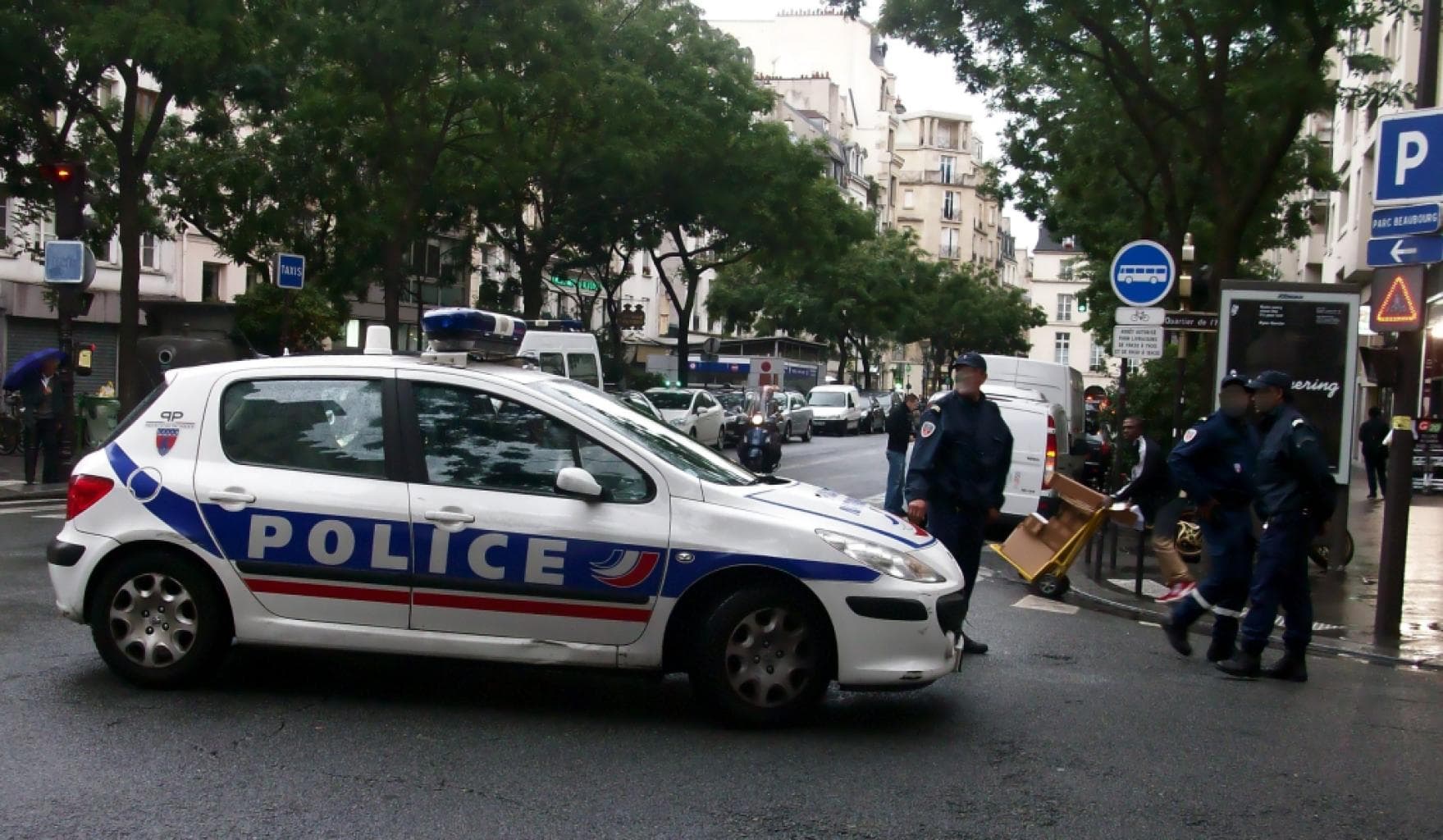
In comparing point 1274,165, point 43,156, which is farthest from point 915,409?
point 43,156

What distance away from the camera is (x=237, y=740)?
6.00 meters

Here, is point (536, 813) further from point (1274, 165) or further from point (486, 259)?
point (486, 259)

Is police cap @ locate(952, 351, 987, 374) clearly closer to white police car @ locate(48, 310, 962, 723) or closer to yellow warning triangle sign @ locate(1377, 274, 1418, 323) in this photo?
white police car @ locate(48, 310, 962, 723)

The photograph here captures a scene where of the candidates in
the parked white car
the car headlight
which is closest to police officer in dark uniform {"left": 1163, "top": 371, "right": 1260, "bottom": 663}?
the car headlight

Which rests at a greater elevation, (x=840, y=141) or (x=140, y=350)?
(x=840, y=141)

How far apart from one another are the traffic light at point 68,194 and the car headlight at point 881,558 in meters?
15.4

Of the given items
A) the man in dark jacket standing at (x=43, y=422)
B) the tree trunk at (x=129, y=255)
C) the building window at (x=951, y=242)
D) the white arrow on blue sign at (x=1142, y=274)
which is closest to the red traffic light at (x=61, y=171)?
the tree trunk at (x=129, y=255)

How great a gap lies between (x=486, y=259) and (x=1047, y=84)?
28.2m

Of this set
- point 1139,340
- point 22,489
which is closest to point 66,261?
point 22,489

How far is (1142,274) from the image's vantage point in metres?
14.3

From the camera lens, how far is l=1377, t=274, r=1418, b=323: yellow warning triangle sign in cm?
1012

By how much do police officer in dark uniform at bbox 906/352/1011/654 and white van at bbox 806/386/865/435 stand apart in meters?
40.4

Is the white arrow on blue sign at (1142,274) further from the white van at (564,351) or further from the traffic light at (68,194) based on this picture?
the white van at (564,351)

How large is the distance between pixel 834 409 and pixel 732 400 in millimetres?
9638
